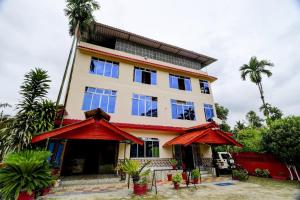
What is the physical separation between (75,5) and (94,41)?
379cm

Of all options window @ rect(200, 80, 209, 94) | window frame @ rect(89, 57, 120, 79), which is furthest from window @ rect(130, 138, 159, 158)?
window @ rect(200, 80, 209, 94)

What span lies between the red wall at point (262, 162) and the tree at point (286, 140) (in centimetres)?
60

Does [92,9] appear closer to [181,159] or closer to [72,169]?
[72,169]

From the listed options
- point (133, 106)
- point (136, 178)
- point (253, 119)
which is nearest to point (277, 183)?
point (136, 178)

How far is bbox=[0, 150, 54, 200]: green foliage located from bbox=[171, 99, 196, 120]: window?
11.1 m

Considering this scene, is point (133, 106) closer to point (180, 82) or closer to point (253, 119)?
point (180, 82)

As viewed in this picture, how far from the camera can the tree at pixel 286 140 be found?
10141mm

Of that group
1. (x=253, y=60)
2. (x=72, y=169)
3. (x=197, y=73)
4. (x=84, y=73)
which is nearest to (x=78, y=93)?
(x=84, y=73)

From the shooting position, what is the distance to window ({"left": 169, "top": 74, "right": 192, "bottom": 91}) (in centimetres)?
1636

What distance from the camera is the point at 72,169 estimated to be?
11742 millimetres

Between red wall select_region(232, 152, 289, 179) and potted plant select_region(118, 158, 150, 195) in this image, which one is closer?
potted plant select_region(118, 158, 150, 195)

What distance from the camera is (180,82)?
55.1 feet

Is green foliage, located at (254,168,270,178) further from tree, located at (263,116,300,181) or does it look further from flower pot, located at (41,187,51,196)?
flower pot, located at (41,187,51,196)

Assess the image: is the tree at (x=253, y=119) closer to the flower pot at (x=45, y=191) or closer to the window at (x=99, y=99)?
the window at (x=99, y=99)
